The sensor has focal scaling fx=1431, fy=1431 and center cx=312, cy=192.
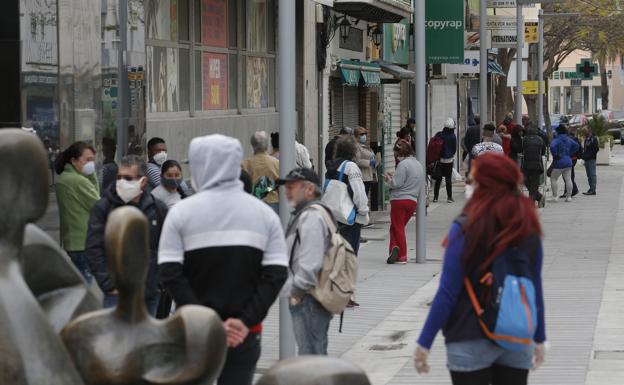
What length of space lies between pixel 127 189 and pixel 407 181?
8250mm

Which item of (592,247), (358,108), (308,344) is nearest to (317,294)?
(308,344)

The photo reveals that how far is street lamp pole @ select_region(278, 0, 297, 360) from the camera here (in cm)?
1003

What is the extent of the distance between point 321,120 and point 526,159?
4099mm

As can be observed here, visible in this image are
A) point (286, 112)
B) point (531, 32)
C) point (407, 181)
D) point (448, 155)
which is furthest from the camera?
point (531, 32)

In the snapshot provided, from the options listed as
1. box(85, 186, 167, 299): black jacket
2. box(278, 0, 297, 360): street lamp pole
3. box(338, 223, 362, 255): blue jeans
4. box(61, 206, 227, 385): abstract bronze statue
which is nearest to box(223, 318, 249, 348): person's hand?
box(61, 206, 227, 385): abstract bronze statue

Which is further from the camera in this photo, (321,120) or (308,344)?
(321,120)

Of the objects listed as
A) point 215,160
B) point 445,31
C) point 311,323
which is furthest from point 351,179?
point 445,31

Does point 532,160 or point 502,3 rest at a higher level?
point 502,3

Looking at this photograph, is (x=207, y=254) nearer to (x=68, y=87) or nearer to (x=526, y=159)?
(x=68, y=87)

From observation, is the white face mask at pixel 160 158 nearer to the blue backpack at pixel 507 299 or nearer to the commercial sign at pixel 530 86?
the blue backpack at pixel 507 299

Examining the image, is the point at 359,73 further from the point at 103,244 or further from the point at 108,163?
the point at 103,244

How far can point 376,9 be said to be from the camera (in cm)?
2616

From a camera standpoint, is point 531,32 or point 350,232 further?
point 531,32

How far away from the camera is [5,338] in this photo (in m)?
3.20
